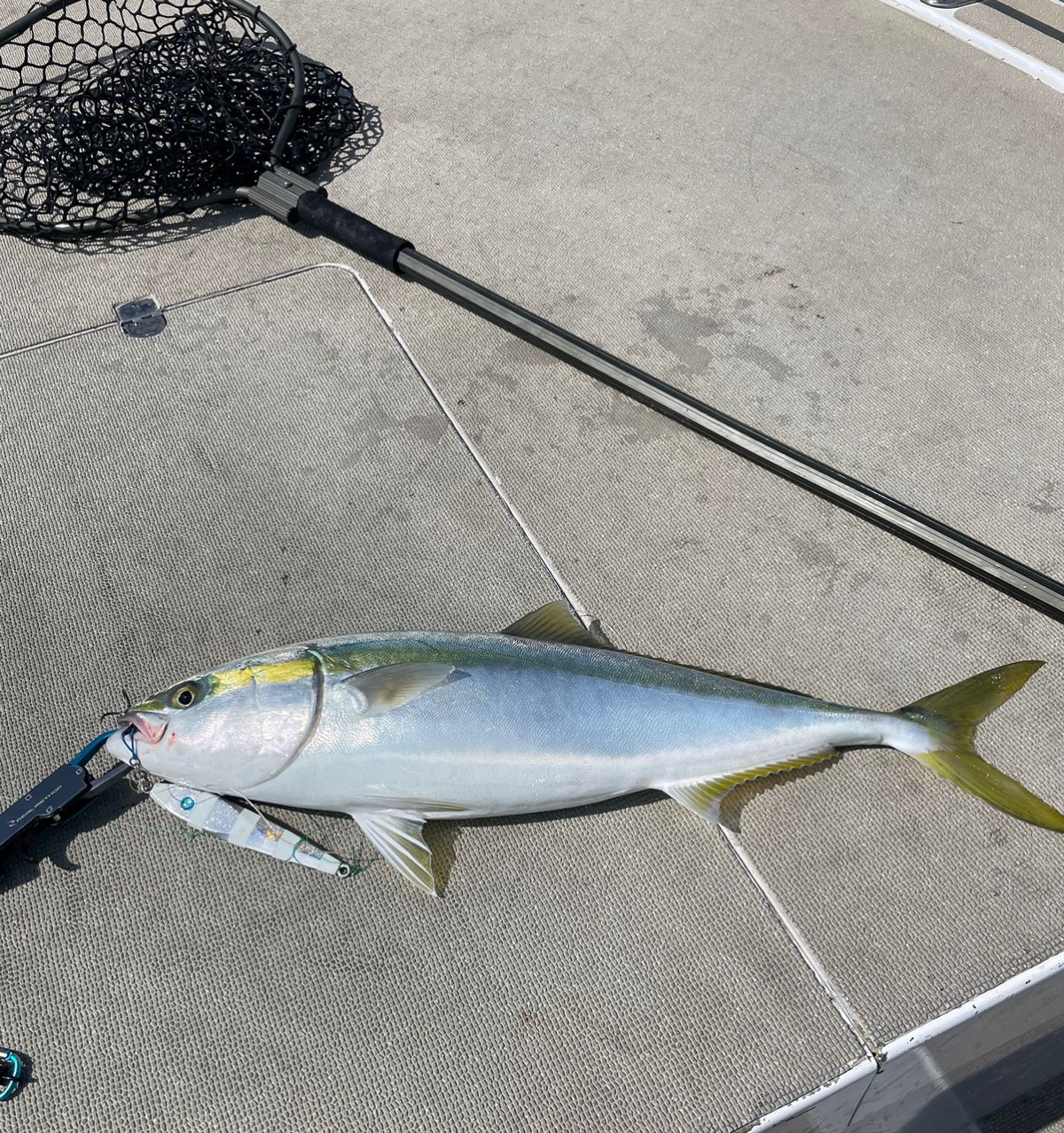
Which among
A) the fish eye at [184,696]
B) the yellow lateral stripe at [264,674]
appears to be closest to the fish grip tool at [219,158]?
the yellow lateral stripe at [264,674]

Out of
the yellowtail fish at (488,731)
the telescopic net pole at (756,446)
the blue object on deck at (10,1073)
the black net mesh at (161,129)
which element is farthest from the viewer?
the black net mesh at (161,129)

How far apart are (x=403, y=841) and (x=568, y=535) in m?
0.86

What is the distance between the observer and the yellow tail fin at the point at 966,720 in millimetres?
1791

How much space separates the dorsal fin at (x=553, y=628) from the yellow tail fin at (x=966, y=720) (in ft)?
2.08

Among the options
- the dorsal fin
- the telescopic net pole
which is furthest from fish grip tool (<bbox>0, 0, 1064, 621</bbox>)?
the dorsal fin

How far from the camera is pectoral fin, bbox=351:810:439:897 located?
1726 millimetres

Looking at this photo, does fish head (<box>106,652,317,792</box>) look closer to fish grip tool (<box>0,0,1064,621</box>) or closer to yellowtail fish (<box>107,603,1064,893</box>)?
yellowtail fish (<box>107,603,1064,893</box>)

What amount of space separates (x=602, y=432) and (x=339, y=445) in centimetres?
68

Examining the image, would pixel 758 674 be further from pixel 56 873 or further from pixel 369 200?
pixel 369 200

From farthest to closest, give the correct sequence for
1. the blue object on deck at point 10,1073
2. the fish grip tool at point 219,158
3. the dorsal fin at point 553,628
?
the fish grip tool at point 219,158 < the dorsal fin at point 553,628 < the blue object on deck at point 10,1073

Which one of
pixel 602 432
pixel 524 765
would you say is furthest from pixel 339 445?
pixel 524 765

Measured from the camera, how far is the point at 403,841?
1732 millimetres

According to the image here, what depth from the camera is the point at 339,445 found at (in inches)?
96.9

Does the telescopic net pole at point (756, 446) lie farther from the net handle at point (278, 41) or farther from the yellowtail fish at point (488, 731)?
the net handle at point (278, 41)
